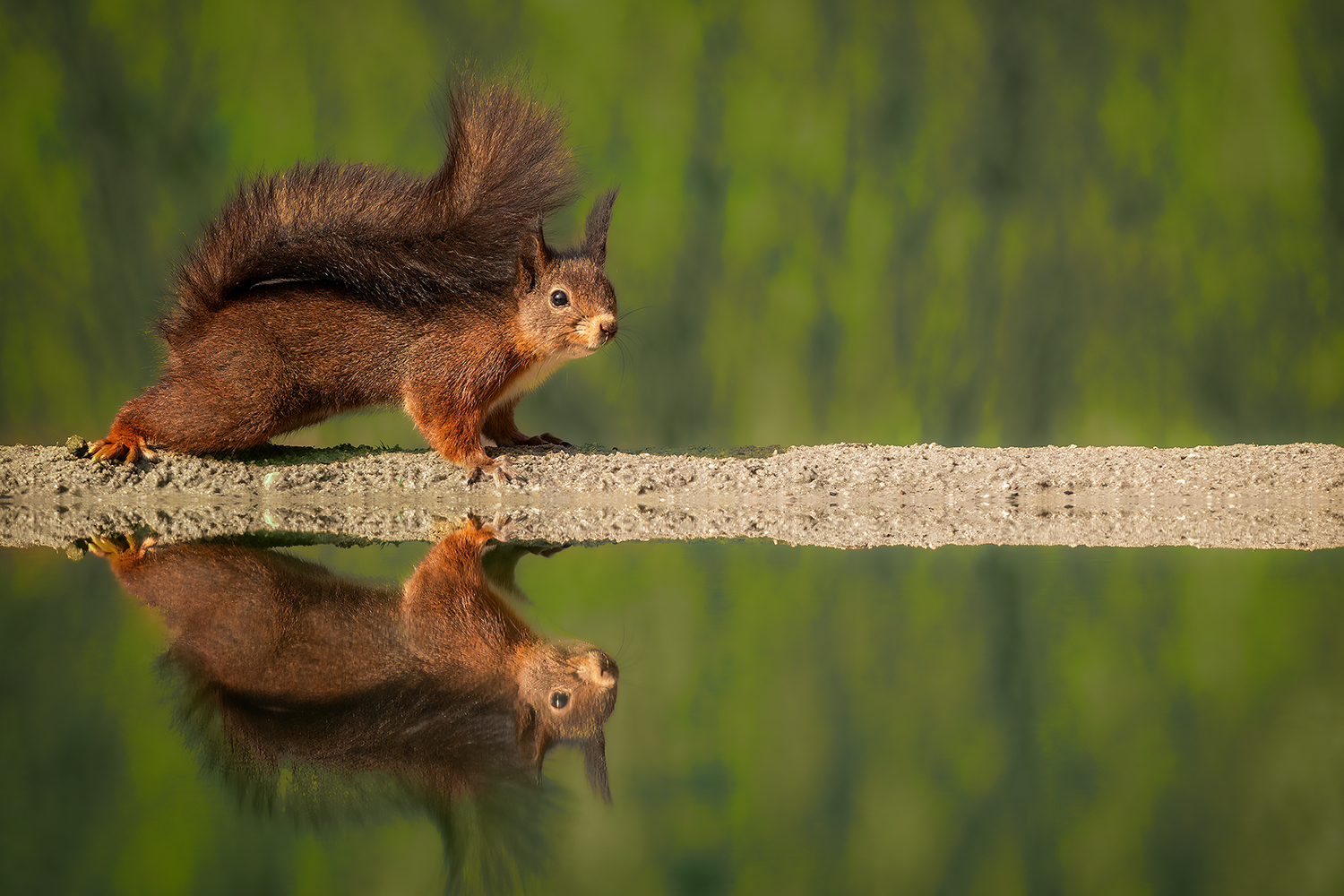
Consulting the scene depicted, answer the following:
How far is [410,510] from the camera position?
9.87ft

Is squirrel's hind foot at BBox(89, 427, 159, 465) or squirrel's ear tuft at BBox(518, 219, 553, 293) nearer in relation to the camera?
squirrel's hind foot at BBox(89, 427, 159, 465)

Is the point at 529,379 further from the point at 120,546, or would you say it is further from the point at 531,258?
the point at 120,546

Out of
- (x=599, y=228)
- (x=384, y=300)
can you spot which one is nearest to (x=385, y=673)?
(x=384, y=300)

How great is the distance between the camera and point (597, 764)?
0.96m

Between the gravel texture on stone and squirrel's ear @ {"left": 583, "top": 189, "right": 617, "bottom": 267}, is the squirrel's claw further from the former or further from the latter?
squirrel's ear @ {"left": 583, "top": 189, "right": 617, "bottom": 267}

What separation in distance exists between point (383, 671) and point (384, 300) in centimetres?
265

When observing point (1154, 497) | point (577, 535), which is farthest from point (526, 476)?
point (1154, 497)

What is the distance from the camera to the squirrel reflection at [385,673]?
38.3 inches

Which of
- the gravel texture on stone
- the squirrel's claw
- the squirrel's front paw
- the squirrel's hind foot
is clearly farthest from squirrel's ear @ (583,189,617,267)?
the squirrel's claw

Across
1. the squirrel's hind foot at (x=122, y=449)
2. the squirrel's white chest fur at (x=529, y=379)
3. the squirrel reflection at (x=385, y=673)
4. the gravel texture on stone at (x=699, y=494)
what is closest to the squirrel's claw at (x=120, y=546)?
the gravel texture on stone at (x=699, y=494)

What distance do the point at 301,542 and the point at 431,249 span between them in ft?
5.53

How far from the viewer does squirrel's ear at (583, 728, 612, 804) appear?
0.89 metres

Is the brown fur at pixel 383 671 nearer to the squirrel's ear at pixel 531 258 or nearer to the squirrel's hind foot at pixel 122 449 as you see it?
the squirrel's hind foot at pixel 122 449

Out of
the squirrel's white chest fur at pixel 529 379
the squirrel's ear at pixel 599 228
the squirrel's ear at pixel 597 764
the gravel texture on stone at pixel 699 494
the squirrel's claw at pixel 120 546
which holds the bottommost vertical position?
the squirrel's ear at pixel 597 764
